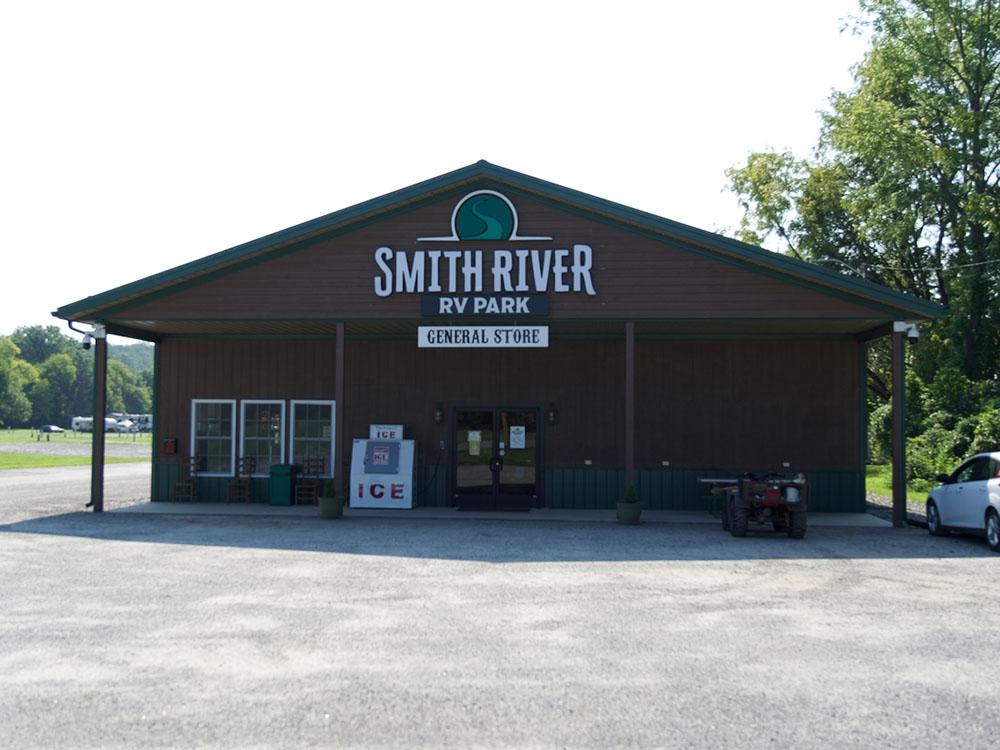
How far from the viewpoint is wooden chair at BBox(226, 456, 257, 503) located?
2033 centimetres

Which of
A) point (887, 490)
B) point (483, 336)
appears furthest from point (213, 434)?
point (887, 490)

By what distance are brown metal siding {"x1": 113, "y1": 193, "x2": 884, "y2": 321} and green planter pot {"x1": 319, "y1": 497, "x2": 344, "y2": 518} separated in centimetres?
335

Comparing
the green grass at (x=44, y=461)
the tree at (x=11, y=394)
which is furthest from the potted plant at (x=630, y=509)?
the tree at (x=11, y=394)

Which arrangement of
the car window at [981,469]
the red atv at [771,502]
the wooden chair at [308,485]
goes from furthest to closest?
the wooden chair at [308,485] < the red atv at [771,502] < the car window at [981,469]

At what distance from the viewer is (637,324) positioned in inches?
717

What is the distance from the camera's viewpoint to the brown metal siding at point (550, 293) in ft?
55.5

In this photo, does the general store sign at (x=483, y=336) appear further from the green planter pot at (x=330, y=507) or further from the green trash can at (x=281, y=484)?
the green trash can at (x=281, y=484)

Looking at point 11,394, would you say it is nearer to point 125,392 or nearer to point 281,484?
point 125,392

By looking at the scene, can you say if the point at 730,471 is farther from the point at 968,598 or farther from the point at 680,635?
the point at 680,635

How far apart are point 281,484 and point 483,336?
5.68 meters

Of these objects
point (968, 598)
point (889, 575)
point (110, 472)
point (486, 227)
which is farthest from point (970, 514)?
point (110, 472)

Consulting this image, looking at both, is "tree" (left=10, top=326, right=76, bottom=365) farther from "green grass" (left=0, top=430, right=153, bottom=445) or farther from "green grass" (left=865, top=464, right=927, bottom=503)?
"green grass" (left=865, top=464, right=927, bottom=503)

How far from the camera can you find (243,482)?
20.4m

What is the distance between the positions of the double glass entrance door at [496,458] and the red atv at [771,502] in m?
5.16
